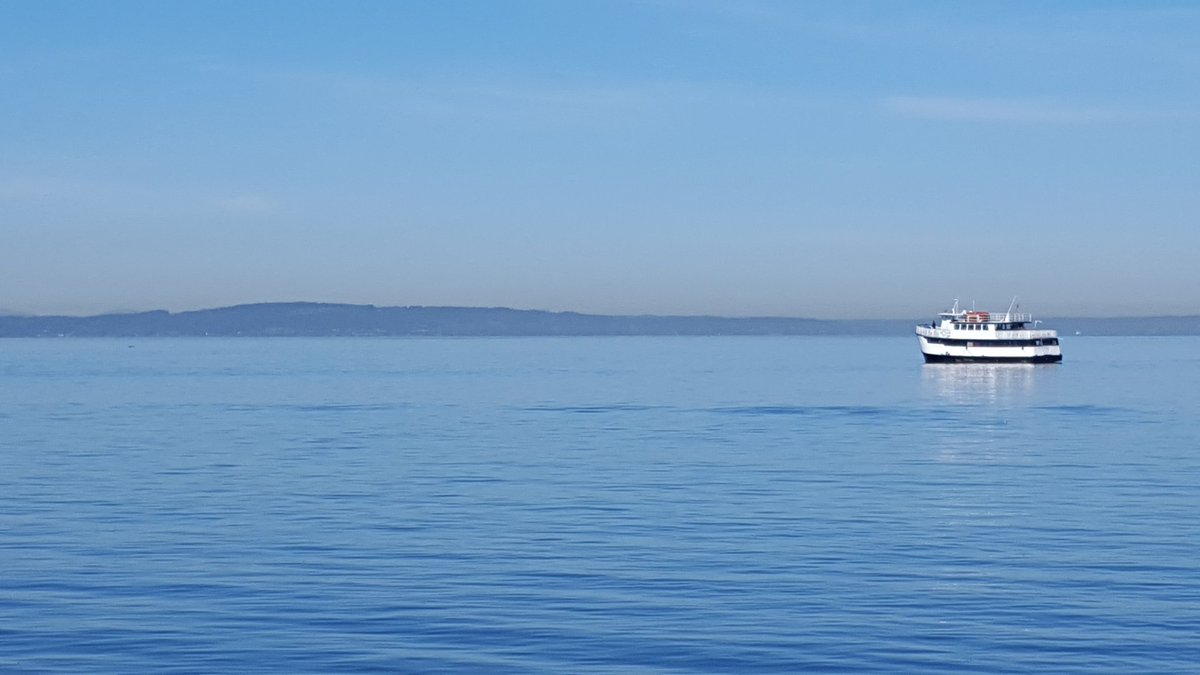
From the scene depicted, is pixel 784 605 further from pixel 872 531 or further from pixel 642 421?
pixel 642 421

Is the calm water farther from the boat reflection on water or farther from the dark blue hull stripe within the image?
the dark blue hull stripe

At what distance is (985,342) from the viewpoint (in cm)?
14875

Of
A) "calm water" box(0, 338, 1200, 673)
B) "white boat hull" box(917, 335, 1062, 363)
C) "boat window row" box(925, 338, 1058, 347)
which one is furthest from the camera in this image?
"boat window row" box(925, 338, 1058, 347)

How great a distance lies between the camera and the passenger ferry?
148 meters

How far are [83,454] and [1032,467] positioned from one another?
31.8m

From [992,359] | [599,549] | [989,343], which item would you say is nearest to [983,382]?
[992,359]

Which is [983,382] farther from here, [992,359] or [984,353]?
[992,359]

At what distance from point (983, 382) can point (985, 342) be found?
3050 centimetres

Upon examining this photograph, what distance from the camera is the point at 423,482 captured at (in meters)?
40.4

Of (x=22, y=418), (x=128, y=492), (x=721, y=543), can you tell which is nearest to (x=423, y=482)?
(x=128, y=492)

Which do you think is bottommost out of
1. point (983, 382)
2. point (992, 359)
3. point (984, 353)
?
point (983, 382)

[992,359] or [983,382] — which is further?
[992,359]

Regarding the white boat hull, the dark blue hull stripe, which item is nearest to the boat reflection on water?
the dark blue hull stripe

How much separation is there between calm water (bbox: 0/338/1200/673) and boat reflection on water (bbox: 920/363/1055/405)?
103ft
